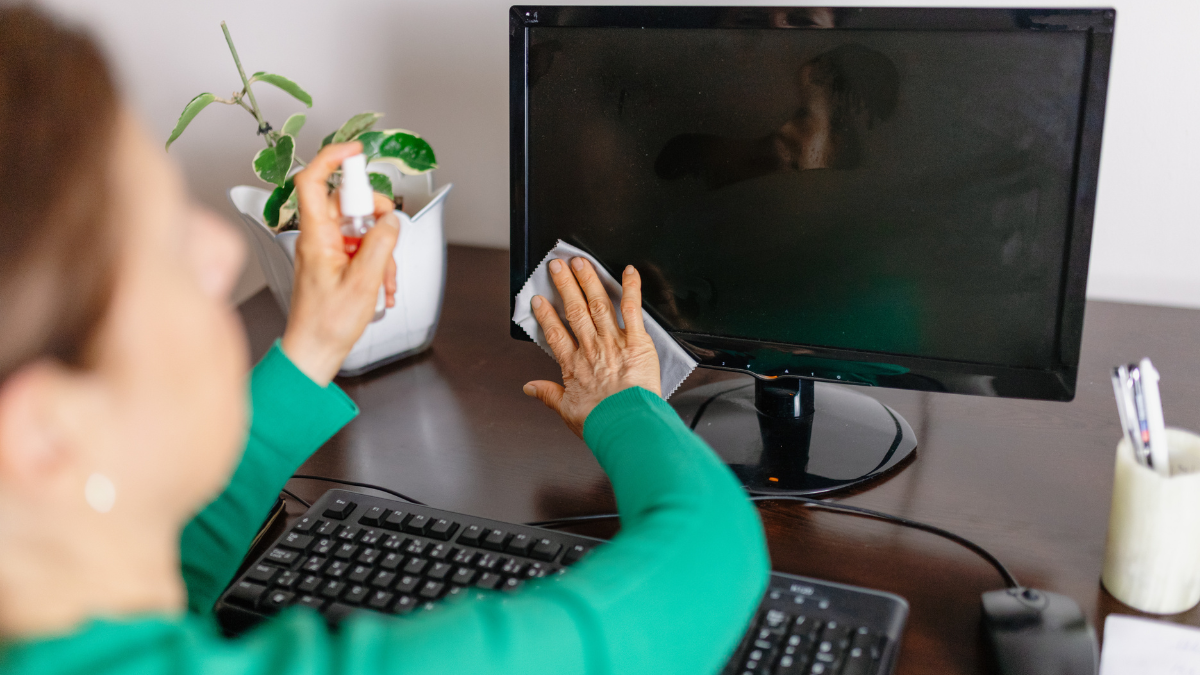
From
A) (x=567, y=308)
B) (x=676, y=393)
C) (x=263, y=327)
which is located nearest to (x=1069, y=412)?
(x=676, y=393)

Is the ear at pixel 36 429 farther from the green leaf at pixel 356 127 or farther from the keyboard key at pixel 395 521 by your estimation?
the green leaf at pixel 356 127

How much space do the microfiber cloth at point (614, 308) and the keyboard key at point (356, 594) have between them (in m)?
0.28

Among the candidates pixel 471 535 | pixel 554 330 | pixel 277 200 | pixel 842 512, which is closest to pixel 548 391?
pixel 554 330

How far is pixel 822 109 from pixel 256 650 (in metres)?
0.56

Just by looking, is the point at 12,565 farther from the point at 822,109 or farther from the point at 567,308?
the point at 822,109

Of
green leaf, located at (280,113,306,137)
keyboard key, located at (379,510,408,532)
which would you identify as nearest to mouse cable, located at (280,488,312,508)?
keyboard key, located at (379,510,408,532)

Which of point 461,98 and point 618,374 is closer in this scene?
point 618,374

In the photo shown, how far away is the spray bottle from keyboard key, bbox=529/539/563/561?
9.7 inches

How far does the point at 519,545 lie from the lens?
65 centimetres

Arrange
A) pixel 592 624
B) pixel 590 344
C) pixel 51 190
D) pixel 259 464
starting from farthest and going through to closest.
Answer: pixel 590 344
pixel 259 464
pixel 592 624
pixel 51 190

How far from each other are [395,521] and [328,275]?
200mm

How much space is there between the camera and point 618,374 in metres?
0.73

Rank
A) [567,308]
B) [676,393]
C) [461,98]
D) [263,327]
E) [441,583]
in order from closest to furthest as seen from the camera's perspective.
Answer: [441,583] < [567,308] < [676,393] < [263,327] < [461,98]

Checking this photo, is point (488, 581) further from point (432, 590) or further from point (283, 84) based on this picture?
point (283, 84)
